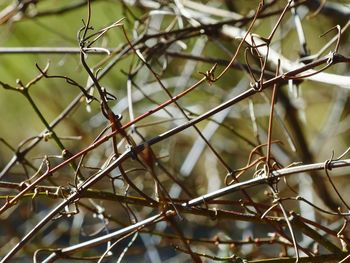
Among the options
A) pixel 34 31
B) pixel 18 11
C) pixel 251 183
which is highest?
pixel 34 31

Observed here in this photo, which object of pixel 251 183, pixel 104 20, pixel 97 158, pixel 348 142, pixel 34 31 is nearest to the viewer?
pixel 251 183

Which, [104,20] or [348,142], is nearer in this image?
[348,142]

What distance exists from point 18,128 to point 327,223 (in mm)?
3497

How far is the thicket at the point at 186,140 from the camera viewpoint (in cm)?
101

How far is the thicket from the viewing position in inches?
39.8

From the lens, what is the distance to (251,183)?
0.98 meters

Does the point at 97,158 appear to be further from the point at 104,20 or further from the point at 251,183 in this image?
the point at 104,20

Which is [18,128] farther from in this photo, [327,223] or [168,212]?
[168,212]

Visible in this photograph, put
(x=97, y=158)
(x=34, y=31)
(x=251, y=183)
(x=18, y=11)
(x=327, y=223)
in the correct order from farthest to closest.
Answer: (x=34, y=31)
(x=97, y=158)
(x=327, y=223)
(x=18, y=11)
(x=251, y=183)

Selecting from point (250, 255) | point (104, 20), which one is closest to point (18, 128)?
point (104, 20)

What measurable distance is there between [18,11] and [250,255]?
786 millimetres

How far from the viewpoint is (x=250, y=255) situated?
1.53m

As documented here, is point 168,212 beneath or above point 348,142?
beneath

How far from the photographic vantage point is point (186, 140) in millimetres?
2887
